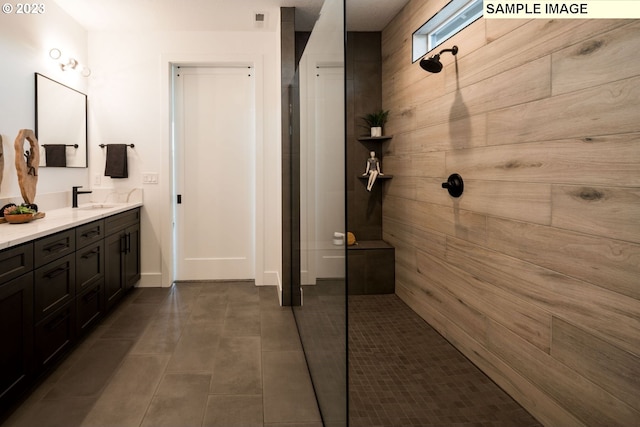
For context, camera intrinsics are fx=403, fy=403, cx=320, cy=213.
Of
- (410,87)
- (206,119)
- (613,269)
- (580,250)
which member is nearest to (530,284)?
(580,250)

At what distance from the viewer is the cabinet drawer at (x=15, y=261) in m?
1.80

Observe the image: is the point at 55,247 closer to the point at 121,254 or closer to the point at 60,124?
the point at 121,254

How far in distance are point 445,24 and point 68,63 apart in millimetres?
3228

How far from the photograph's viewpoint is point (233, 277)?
4.38 m

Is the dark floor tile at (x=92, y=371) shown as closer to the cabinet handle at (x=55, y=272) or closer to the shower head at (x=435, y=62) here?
the cabinet handle at (x=55, y=272)

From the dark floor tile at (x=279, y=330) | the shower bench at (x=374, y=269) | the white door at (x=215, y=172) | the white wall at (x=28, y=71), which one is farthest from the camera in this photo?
the white door at (x=215, y=172)

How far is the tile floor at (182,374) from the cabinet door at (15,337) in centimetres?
15

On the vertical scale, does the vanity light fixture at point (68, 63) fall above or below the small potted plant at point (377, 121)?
above

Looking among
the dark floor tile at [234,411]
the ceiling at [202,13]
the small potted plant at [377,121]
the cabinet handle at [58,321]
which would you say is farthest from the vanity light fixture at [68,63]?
the dark floor tile at [234,411]

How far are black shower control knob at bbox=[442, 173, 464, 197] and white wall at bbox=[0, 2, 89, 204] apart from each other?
3.08 m

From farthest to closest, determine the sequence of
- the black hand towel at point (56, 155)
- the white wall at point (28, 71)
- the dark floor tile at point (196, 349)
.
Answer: the black hand towel at point (56, 155) < the white wall at point (28, 71) < the dark floor tile at point (196, 349)

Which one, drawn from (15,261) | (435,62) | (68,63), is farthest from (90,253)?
Result: (435,62)

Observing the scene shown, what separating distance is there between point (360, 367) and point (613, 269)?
1.47m

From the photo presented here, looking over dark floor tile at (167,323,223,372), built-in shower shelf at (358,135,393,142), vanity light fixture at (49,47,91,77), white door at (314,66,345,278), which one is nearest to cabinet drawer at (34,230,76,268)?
dark floor tile at (167,323,223,372)
